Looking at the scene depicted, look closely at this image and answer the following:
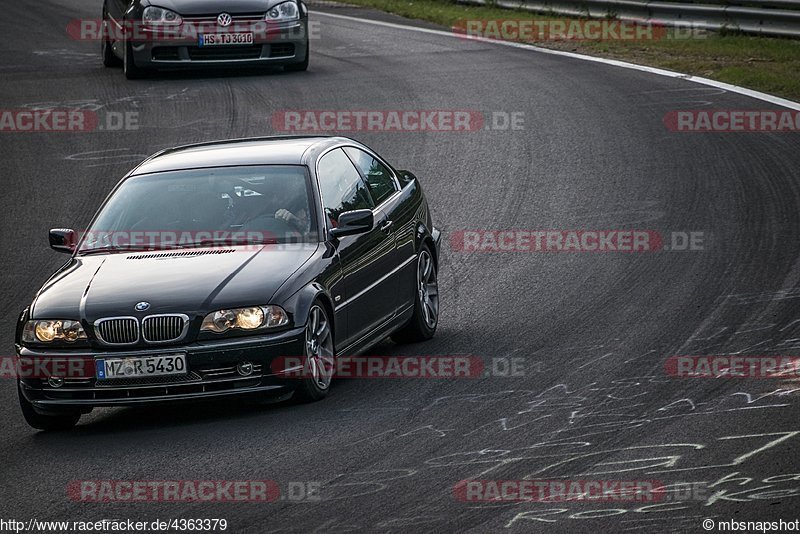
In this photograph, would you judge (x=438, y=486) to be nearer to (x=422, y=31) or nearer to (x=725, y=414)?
(x=725, y=414)

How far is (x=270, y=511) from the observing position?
6289mm

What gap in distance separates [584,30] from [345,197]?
16216 millimetres

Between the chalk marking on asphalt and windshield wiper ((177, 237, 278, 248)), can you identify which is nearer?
windshield wiper ((177, 237, 278, 248))

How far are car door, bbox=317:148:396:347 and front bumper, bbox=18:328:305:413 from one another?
0.80 m

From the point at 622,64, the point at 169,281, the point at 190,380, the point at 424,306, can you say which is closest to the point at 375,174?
the point at 424,306

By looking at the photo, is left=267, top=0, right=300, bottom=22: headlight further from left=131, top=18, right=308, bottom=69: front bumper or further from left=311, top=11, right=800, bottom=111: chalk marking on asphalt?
left=311, top=11, right=800, bottom=111: chalk marking on asphalt

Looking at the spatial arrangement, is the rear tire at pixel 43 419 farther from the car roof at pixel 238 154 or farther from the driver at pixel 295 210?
the car roof at pixel 238 154

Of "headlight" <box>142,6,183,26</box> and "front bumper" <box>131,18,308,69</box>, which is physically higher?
"headlight" <box>142,6,183,26</box>

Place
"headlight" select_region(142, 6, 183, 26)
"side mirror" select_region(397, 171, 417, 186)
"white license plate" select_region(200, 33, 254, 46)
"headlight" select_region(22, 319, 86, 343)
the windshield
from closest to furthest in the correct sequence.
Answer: "headlight" select_region(22, 319, 86, 343)
the windshield
"side mirror" select_region(397, 171, 417, 186)
"headlight" select_region(142, 6, 183, 26)
"white license plate" select_region(200, 33, 254, 46)

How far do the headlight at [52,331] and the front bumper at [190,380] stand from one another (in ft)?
0.27

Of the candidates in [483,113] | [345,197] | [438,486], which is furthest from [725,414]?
[483,113]

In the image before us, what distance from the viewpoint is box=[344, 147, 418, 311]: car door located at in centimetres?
996

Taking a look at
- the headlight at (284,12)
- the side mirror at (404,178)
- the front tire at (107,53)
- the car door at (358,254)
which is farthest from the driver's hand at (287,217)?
the front tire at (107,53)

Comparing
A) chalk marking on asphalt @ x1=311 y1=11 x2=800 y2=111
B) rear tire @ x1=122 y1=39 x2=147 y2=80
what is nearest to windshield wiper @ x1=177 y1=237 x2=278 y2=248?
chalk marking on asphalt @ x1=311 y1=11 x2=800 y2=111
